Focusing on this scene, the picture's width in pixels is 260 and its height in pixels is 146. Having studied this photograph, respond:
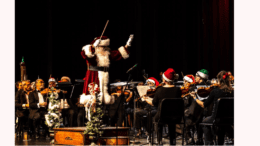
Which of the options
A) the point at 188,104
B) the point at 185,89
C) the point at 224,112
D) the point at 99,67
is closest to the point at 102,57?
the point at 99,67

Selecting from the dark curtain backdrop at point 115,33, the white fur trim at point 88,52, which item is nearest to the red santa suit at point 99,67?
the white fur trim at point 88,52

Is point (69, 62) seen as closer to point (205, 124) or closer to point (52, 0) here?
point (52, 0)

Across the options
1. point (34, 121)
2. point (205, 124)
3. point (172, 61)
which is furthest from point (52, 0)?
point (205, 124)

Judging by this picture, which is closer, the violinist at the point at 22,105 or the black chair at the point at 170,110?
the black chair at the point at 170,110

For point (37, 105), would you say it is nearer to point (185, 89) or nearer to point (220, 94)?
point (185, 89)

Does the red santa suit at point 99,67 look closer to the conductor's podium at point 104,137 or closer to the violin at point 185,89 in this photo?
the conductor's podium at point 104,137

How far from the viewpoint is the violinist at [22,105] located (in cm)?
745

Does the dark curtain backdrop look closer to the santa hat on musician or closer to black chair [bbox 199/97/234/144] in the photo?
the santa hat on musician

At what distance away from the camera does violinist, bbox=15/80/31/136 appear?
24.4ft

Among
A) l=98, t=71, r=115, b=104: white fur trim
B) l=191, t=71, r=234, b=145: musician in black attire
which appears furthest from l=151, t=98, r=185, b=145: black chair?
l=98, t=71, r=115, b=104: white fur trim

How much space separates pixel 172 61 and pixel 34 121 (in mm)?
4818

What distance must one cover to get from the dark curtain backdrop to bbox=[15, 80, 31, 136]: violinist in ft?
10.5

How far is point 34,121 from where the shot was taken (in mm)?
7273

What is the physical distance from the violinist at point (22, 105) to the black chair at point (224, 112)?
414 cm
